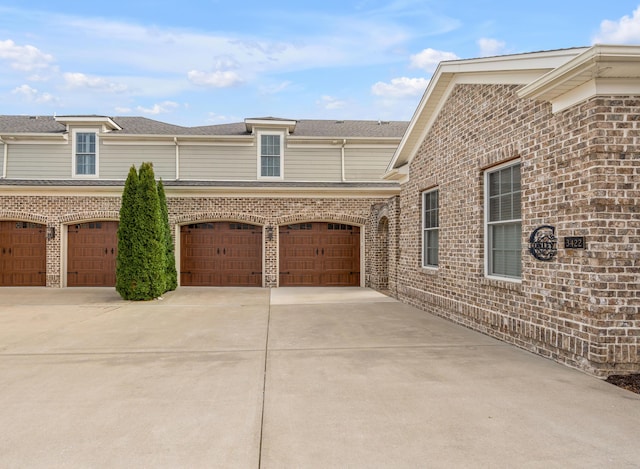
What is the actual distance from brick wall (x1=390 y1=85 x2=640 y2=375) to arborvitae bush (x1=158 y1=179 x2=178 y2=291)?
914 centimetres

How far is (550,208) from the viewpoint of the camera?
17.7 ft

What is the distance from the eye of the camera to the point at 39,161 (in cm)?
1538

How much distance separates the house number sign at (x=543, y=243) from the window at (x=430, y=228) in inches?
132

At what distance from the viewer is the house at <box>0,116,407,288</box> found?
14547 millimetres

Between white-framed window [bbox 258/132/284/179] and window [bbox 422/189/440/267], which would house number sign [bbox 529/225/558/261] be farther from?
Answer: white-framed window [bbox 258/132/284/179]

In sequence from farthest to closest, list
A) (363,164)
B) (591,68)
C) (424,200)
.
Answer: (363,164), (424,200), (591,68)

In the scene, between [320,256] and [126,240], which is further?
[320,256]

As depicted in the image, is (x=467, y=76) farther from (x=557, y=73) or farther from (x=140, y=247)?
(x=140, y=247)

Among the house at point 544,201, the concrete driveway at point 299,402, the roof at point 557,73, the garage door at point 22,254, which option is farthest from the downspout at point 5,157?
the roof at point 557,73

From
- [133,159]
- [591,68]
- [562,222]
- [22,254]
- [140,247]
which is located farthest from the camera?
[133,159]

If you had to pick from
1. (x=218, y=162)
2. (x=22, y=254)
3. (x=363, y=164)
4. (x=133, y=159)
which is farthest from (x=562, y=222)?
(x=22, y=254)

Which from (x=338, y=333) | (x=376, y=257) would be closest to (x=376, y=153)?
(x=376, y=257)

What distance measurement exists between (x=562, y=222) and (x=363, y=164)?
36.4ft

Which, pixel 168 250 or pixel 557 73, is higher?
pixel 557 73
